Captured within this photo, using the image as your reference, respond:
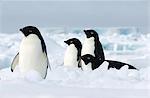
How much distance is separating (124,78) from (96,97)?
1.49 m

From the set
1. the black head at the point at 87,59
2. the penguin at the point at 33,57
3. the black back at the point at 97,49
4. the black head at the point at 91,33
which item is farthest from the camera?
the black head at the point at 91,33

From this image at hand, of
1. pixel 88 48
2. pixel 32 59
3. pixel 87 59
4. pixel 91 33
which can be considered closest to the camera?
pixel 32 59

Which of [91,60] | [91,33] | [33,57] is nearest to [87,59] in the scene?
[91,60]

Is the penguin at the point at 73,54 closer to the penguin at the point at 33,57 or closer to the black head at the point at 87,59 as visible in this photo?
the black head at the point at 87,59

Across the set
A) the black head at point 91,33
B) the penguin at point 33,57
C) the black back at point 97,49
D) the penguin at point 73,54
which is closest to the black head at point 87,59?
the black back at point 97,49

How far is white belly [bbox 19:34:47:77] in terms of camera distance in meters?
5.05

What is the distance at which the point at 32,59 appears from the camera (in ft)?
16.6

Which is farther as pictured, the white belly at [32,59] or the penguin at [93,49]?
the penguin at [93,49]

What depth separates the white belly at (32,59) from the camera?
5.05 meters

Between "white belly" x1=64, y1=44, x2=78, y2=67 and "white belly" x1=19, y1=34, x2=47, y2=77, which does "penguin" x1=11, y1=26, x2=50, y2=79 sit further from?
"white belly" x1=64, y1=44, x2=78, y2=67

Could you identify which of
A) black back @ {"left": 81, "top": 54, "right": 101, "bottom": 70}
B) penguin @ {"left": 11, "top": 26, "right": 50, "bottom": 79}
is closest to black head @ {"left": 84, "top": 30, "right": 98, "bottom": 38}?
black back @ {"left": 81, "top": 54, "right": 101, "bottom": 70}

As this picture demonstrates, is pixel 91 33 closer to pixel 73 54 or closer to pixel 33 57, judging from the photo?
pixel 73 54

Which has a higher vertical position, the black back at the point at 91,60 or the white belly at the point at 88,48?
the white belly at the point at 88,48

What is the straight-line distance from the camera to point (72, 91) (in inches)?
123
